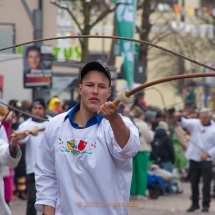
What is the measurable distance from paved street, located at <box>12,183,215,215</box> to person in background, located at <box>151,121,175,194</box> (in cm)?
66

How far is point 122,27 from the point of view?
16.1 metres

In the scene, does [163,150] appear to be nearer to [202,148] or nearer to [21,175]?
[202,148]

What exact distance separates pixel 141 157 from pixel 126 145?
9247 millimetres

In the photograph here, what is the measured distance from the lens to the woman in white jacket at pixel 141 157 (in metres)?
13.0

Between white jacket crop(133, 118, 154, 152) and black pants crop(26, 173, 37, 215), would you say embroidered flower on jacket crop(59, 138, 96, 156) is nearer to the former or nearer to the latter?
black pants crop(26, 173, 37, 215)

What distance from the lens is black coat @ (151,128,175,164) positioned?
13.9 meters

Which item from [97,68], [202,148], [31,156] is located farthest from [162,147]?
[97,68]

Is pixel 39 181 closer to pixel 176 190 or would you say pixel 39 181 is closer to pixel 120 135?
pixel 120 135

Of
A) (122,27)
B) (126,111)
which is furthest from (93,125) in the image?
(122,27)

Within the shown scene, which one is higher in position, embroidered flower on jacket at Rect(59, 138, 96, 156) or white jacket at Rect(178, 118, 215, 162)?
embroidered flower on jacket at Rect(59, 138, 96, 156)

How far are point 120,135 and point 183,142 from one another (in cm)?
1149

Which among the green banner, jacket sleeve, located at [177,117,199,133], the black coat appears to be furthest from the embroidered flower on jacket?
the green banner

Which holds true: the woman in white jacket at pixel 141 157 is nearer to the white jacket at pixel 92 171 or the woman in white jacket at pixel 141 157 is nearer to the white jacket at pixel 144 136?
the white jacket at pixel 144 136

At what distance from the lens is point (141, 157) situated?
13.1 metres
